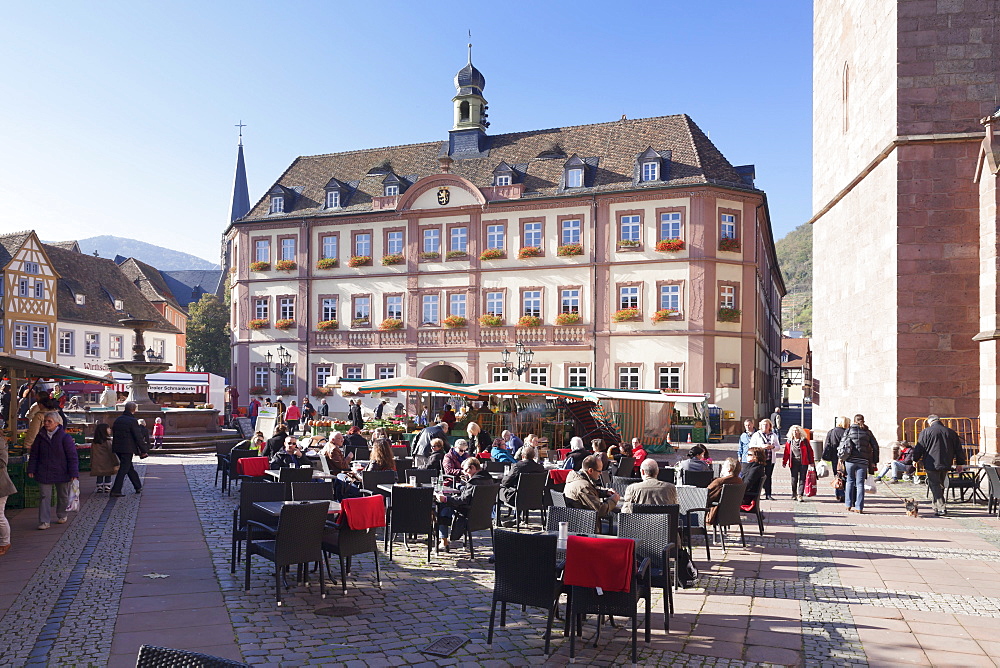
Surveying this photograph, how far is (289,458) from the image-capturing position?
12.9 metres

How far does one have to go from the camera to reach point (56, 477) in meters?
11.6

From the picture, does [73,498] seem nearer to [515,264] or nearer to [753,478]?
[753,478]

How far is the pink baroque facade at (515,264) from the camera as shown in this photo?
117 feet

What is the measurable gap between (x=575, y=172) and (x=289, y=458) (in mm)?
27757

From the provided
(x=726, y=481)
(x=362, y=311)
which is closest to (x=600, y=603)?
(x=726, y=481)

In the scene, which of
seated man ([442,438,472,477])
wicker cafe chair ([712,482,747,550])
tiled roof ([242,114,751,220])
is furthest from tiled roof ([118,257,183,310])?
wicker cafe chair ([712,482,747,550])

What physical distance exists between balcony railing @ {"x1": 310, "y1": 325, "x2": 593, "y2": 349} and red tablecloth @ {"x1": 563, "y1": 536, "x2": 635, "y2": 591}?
30.9m

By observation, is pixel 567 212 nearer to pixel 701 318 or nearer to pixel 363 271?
pixel 701 318

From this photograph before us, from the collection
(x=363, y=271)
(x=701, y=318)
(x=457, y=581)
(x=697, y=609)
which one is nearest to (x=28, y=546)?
(x=457, y=581)

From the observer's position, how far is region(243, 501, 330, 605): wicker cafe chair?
761 centimetres

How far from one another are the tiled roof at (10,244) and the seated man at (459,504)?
150ft

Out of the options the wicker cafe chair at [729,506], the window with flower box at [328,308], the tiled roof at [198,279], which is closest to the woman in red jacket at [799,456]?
the wicker cafe chair at [729,506]

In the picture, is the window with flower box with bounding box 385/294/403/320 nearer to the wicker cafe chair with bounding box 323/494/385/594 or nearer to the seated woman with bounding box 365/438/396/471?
the seated woman with bounding box 365/438/396/471

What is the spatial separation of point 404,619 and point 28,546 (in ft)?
18.5
